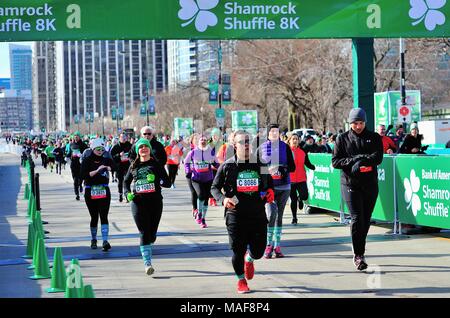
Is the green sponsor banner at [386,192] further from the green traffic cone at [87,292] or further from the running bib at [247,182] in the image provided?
the green traffic cone at [87,292]

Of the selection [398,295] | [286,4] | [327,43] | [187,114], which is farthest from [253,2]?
[187,114]

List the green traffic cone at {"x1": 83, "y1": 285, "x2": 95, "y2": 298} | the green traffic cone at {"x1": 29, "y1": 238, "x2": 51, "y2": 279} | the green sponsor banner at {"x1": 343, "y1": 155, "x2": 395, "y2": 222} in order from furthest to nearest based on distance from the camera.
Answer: the green sponsor banner at {"x1": 343, "y1": 155, "x2": 395, "y2": 222}
the green traffic cone at {"x1": 29, "y1": 238, "x2": 51, "y2": 279}
the green traffic cone at {"x1": 83, "y1": 285, "x2": 95, "y2": 298}

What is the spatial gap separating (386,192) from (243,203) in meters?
6.34

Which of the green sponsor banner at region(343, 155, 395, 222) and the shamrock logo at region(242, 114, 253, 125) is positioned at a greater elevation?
the shamrock logo at region(242, 114, 253, 125)

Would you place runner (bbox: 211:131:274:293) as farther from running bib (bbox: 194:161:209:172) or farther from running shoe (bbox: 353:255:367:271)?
running bib (bbox: 194:161:209:172)

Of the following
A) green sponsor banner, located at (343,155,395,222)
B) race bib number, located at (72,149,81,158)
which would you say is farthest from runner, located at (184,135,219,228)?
race bib number, located at (72,149,81,158)

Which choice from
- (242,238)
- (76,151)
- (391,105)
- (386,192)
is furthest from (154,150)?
(391,105)

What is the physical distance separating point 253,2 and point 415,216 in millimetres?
5047

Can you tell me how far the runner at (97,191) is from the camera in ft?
43.9

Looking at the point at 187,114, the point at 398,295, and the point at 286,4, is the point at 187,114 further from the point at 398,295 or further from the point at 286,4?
the point at 398,295

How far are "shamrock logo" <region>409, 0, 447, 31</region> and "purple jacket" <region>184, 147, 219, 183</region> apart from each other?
4804 mm

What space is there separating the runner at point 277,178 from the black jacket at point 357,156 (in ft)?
5.30

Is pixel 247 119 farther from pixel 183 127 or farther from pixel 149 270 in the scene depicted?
pixel 149 270

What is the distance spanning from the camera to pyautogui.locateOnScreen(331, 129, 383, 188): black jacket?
10422mm
